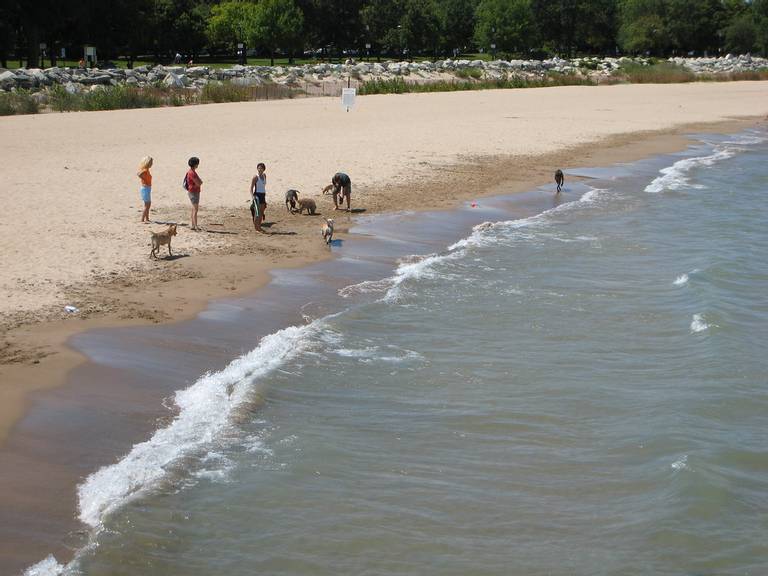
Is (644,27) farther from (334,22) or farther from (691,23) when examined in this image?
(334,22)

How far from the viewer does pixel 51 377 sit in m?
10.3

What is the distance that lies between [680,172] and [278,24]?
57.8 m

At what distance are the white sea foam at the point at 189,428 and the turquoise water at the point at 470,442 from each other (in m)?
0.03

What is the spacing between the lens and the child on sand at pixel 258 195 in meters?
16.8

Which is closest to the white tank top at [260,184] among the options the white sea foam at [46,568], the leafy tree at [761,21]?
the white sea foam at [46,568]

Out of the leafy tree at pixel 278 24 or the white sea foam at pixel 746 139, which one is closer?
the white sea foam at pixel 746 139

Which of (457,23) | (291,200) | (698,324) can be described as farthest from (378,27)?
(698,324)

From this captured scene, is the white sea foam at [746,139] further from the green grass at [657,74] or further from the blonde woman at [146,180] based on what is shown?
the green grass at [657,74]

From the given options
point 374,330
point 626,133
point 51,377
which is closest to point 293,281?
point 374,330

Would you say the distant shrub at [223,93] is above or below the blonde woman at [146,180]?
above

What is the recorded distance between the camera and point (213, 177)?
22.6 metres

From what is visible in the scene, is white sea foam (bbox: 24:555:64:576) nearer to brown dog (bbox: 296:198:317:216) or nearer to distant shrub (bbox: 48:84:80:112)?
brown dog (bbox: 296:198:317:216)

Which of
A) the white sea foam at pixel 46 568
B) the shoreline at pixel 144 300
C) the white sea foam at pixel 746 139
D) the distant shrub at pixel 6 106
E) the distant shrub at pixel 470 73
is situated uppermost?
the distant shrub at pixel 470 73

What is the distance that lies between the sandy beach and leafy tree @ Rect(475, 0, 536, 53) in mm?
54900
